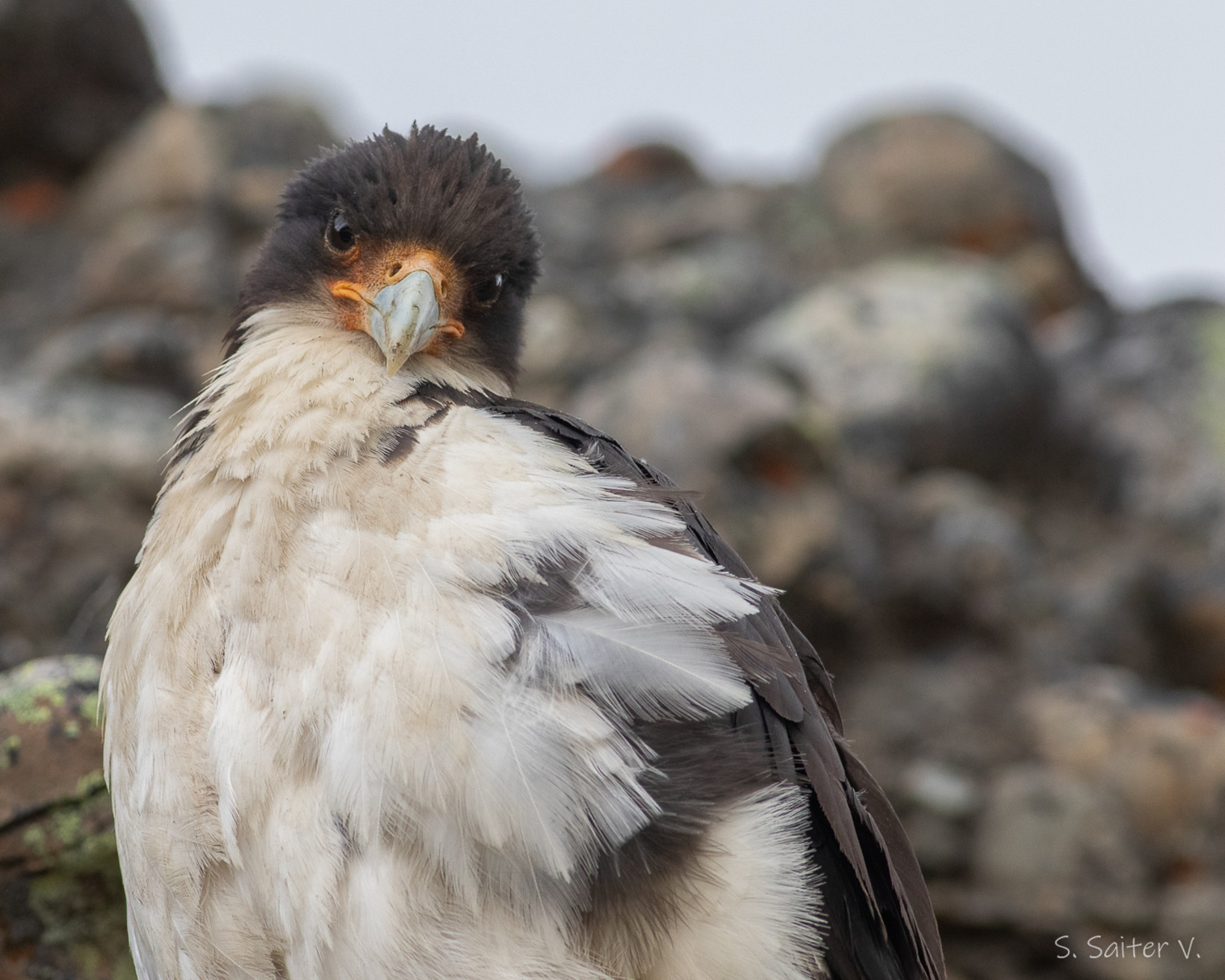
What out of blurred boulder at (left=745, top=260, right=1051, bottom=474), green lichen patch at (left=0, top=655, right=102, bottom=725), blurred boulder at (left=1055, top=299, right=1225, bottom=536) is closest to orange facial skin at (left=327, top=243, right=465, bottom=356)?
green lichen patch at (left=0, top=655, right=102, bottom=725)

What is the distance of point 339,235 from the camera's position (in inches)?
120

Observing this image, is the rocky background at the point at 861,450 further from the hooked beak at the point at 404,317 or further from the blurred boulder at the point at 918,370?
the hooked beak at the point at 404,317

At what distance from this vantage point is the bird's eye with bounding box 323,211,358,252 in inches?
119

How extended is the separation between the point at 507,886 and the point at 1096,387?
11212mm

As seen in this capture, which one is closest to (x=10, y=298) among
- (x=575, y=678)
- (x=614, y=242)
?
(x=614, y=242)

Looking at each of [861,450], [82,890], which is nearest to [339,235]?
[82,890]

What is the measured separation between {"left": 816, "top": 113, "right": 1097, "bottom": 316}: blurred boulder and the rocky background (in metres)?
0.04

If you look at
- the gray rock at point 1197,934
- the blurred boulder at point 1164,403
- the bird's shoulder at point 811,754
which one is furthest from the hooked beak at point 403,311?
the blurred boulder at point 1164,403

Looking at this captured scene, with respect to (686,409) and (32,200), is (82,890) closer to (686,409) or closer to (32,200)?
(686,409)

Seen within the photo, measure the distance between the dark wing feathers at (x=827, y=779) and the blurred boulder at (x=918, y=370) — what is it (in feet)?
25.3

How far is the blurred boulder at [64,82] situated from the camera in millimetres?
13805

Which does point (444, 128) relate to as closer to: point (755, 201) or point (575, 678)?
point (575, 678)

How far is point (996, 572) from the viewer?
30.9ft

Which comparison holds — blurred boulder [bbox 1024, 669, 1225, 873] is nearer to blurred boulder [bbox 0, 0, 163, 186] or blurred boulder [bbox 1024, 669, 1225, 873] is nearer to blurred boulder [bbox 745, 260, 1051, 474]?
blurred boulder [bbox 745, 260, 1051, 474]
